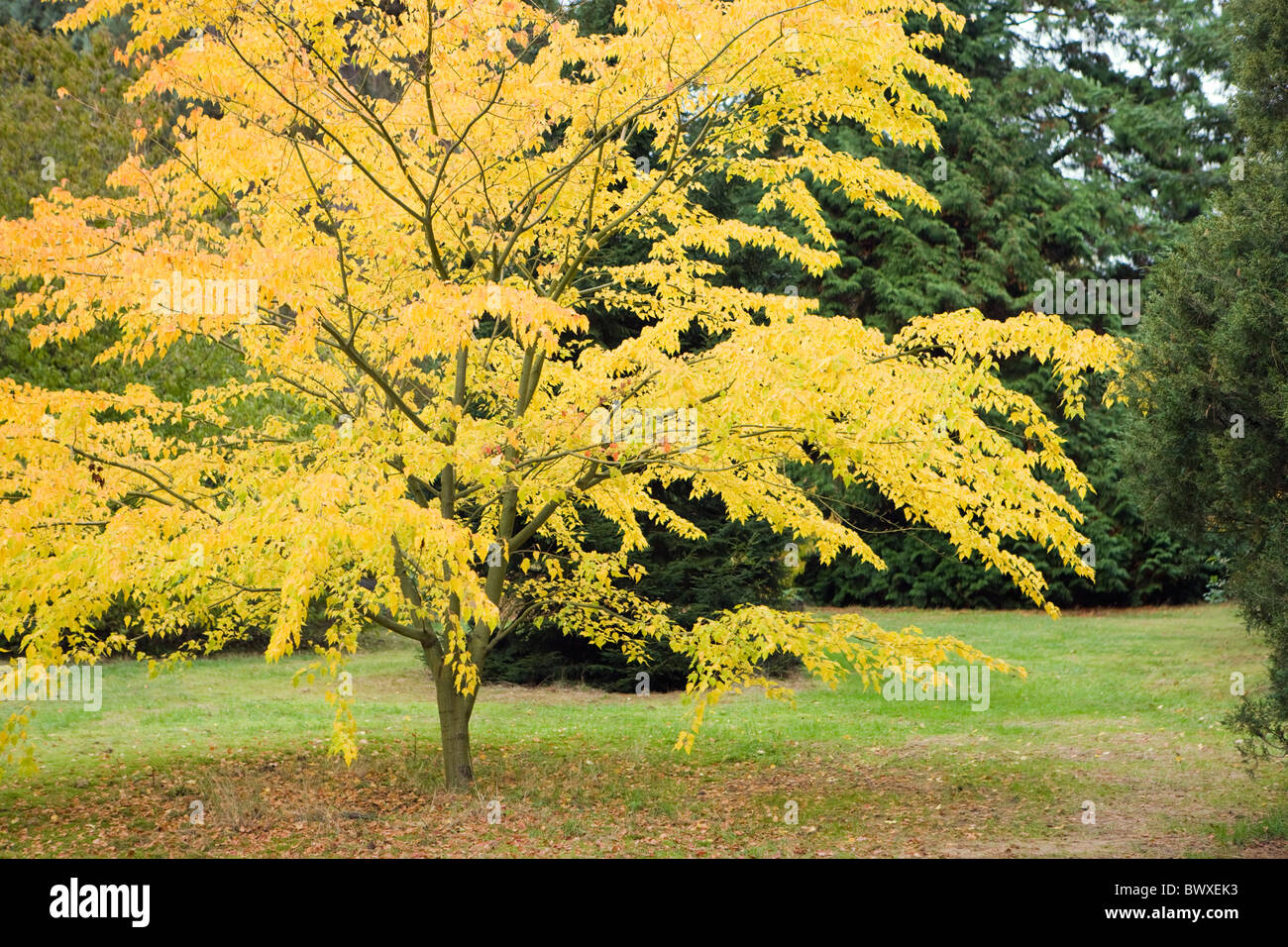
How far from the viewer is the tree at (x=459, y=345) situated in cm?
534

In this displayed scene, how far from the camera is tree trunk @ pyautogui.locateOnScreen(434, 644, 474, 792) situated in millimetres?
7602

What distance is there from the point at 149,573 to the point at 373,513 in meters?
1.32

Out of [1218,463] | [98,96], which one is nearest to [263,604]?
[1218,463]

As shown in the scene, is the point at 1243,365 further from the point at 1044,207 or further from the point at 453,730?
the point at 1044,207

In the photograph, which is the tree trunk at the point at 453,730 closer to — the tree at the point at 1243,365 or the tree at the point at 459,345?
the tree at the point at 459,345

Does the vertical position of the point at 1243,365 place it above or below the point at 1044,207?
below

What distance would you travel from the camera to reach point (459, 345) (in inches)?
269

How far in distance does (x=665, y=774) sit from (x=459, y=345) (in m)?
3.83

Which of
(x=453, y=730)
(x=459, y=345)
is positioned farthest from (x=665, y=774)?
(x=459, y=345)

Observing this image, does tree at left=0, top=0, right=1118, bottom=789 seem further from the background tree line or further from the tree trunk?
the background tree line

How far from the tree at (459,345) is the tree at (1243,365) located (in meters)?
0.93

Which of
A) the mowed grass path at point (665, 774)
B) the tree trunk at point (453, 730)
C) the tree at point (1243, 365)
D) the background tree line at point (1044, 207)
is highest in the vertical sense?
the background tree line at point (1044, 207)

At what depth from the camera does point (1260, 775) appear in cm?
797

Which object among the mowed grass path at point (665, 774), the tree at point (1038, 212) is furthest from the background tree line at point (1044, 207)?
the mowed grass path at point (665, 774)
